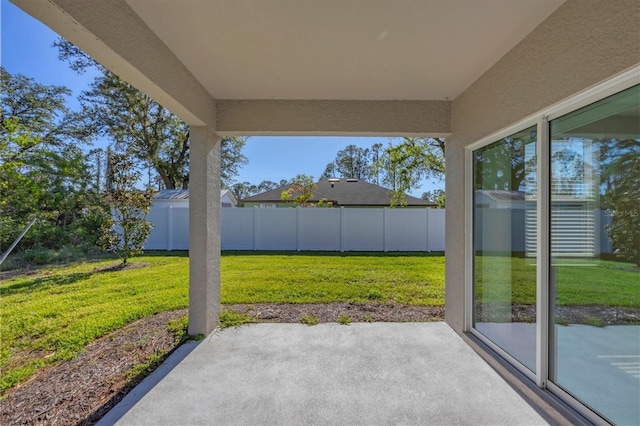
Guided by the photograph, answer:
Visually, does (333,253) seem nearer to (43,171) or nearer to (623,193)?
(623,193)

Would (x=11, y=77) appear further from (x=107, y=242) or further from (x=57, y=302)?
(x=57, y=302)

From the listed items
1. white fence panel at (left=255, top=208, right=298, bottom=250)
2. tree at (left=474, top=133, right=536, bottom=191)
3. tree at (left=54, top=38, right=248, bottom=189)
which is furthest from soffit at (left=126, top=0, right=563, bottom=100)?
tree at (left=54, top=38, right=248, bottom=189)

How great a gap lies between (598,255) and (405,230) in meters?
9.76

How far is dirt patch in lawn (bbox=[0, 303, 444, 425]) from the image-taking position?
2477 millimetres

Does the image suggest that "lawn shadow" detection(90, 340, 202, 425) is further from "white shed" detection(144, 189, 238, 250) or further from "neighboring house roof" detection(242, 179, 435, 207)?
"neighboring house roof" detection(242, 179, 435, 207)

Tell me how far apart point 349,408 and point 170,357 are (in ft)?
7.23

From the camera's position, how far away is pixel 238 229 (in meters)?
12.0

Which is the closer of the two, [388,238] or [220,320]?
[220,320]

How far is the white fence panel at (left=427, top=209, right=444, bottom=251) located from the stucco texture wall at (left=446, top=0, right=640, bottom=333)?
25.9ft

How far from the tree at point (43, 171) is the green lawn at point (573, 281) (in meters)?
9.92

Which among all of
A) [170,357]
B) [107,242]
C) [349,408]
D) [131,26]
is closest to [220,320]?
[170,357]

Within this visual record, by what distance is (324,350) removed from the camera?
3.63m

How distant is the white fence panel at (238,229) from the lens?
471 inches

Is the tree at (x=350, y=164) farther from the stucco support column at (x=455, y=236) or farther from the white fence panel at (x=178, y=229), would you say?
the stucco support column at (x=455, y=236)
